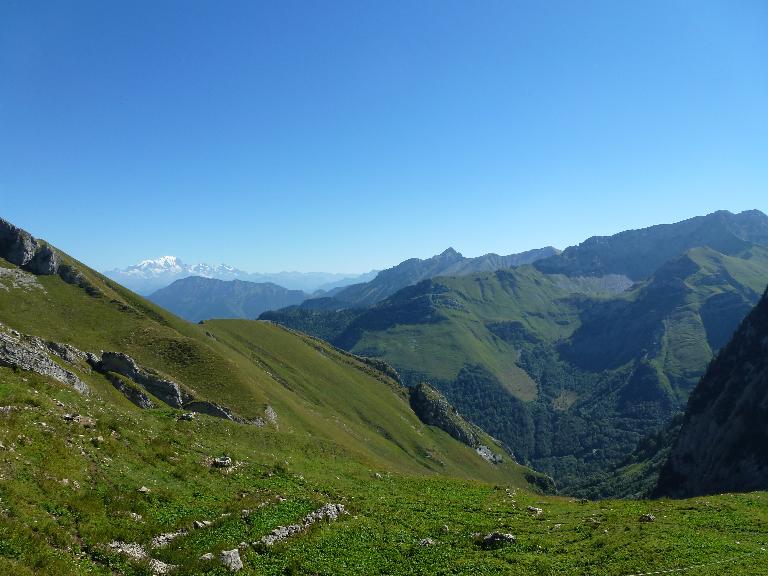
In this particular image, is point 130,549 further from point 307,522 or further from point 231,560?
point 307,522

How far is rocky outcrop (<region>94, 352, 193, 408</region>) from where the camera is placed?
3625 inches

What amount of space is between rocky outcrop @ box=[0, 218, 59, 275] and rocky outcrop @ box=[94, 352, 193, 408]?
51.7 metres

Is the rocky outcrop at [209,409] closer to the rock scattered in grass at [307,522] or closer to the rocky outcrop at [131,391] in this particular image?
the rocky outcrop at [131,391]

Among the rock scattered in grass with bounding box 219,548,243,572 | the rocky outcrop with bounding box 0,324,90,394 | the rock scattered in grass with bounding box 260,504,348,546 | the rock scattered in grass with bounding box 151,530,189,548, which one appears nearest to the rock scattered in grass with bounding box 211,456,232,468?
the rock scattered in grass with bounding box 260,504,348,546

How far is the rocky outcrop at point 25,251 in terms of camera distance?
122688 mm

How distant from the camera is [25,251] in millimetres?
123500

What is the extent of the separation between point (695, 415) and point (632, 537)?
204 meters

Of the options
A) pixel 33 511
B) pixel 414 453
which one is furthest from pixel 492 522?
pixel 414 453

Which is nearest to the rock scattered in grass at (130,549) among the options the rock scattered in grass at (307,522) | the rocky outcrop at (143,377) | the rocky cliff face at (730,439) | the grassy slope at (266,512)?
the grassy slope at (266,512)

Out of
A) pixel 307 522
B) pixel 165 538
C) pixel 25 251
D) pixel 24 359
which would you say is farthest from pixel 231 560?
pixel 25 251

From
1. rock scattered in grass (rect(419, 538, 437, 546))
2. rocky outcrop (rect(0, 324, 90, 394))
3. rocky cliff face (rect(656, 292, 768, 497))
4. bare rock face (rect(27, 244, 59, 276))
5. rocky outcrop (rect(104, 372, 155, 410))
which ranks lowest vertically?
rocky cliff face (rect(656, 292, 768, 497))

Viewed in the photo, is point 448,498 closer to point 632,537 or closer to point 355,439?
point 632,537

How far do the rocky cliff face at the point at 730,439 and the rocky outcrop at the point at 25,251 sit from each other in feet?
645

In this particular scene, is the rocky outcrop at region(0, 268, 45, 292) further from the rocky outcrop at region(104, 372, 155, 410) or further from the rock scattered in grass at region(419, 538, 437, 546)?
the rock scattered in grass at region(419, 538, 437, 546)
